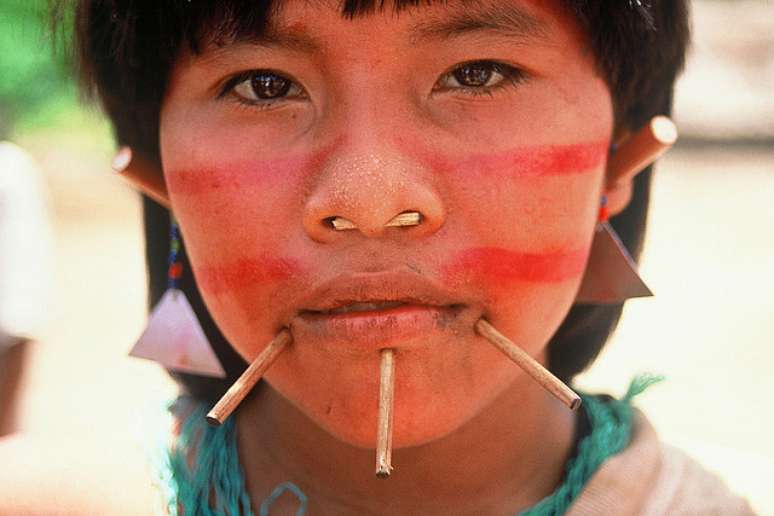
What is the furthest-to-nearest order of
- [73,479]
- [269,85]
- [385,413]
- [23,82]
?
[23,82], [73,479], [269,85], [385,413]

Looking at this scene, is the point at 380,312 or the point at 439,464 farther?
the point at 439,464

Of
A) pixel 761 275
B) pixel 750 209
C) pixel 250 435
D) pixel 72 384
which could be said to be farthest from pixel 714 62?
pixel 250 435

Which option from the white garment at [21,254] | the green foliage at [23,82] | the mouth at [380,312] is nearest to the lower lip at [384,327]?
the mouth at [380,312]

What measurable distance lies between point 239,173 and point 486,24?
0.36 metres

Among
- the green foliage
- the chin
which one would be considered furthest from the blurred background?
the chin

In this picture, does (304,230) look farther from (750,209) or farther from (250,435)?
(750,209)

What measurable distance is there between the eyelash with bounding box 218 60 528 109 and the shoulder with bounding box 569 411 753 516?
0.55 meters

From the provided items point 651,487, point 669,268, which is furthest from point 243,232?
point 669,268

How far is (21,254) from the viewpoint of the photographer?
2812mm

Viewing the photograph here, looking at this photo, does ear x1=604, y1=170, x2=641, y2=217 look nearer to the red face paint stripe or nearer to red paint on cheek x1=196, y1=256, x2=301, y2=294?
the red face paint stripe

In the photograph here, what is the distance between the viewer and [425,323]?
139 cm

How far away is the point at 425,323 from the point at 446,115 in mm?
257

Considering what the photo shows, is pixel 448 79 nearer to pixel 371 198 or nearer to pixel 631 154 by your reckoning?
pixel 371 198

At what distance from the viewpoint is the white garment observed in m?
2.74
